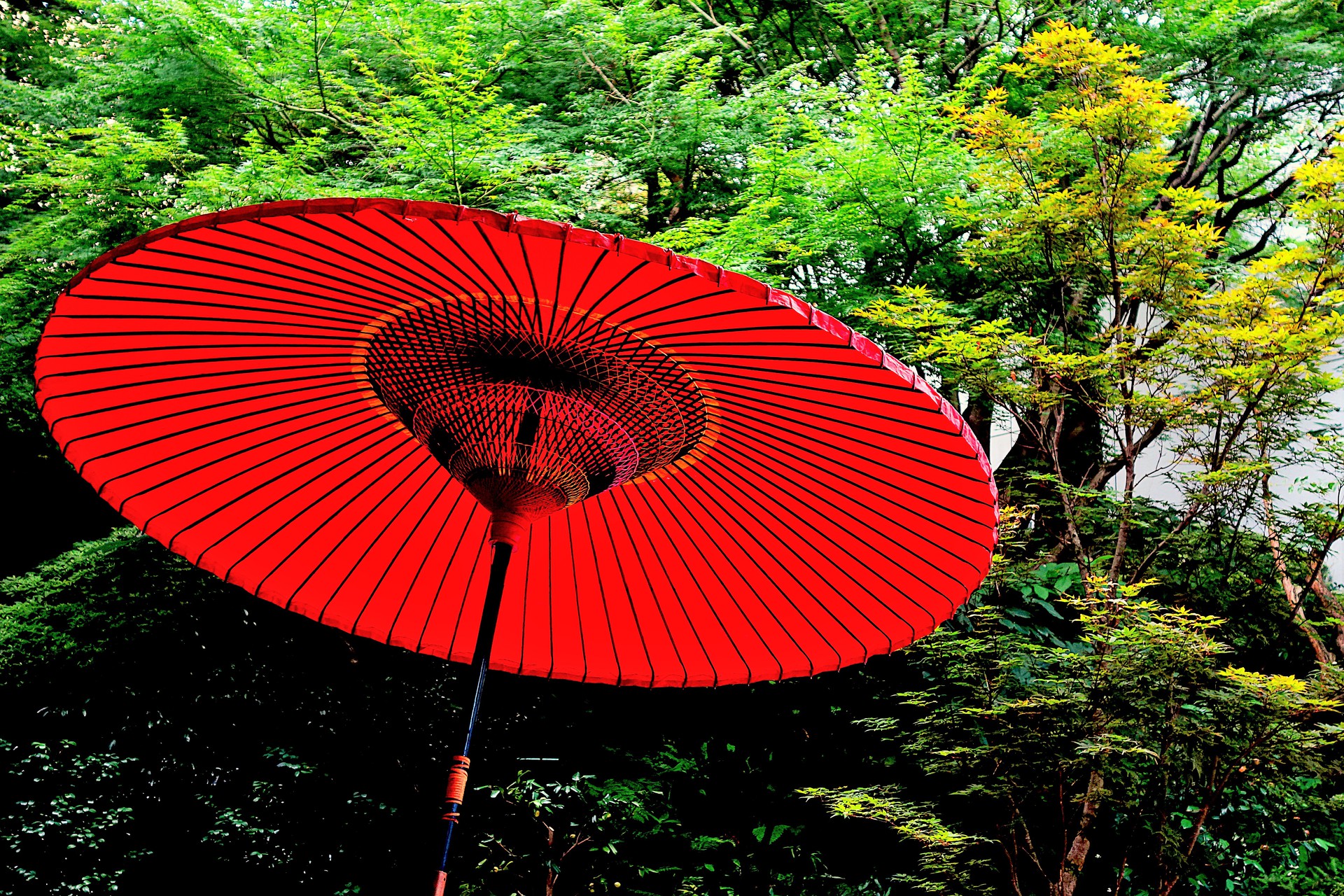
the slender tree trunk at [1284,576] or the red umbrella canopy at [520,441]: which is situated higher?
the red umbrella canopy at [520,441]

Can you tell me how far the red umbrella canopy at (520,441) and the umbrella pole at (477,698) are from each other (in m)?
0.04

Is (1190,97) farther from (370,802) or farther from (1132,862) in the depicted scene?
(370,802)

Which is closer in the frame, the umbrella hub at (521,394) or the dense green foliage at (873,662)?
the umbrella hub at (521,394)

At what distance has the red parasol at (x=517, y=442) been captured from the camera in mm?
917

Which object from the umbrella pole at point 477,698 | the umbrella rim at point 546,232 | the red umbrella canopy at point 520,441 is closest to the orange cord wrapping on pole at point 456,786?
the umbrella pole at point 477,698

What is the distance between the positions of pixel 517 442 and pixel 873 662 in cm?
325

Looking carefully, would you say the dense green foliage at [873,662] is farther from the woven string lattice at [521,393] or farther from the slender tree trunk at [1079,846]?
the woven string lattice at [521,393]

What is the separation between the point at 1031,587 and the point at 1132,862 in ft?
3.70

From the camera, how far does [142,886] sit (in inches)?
137

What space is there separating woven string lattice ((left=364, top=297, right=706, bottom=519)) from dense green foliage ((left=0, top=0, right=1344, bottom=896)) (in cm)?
229

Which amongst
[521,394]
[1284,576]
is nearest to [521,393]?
[521,394]

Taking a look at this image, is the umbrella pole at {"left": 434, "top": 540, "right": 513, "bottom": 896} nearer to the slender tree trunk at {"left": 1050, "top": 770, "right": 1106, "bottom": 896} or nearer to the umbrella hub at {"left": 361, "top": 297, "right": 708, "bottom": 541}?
the umbrella hub at {"left": 361, "top": 297, "right": 708, "bottom": 541}

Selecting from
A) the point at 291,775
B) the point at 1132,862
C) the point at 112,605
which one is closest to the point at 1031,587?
the point at 1132,862

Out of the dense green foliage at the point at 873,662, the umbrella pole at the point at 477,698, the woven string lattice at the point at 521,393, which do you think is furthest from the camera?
the dense green foliage at the point at 873,662
